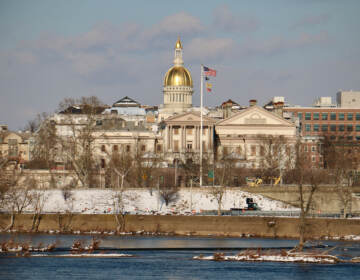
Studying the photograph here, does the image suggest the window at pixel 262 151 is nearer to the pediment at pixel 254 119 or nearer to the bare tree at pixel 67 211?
the pediment at pixel 254 119

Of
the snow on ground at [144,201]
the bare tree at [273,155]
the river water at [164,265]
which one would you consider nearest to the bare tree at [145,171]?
the snow on ground at [144,201]

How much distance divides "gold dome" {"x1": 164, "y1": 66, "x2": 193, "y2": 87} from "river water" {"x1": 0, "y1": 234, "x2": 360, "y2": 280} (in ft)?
329

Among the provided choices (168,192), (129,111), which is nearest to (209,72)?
(168,192)

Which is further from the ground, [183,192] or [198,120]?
[198,120]

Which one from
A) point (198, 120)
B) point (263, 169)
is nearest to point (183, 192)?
point (263, 169)

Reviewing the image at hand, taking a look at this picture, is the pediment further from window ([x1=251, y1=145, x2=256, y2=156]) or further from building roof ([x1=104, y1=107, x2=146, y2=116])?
building roof ([x1=104, y1=107, x2=146, y2=116])

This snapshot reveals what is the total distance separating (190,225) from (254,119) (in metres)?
79.3

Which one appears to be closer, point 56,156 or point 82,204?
point 82,204

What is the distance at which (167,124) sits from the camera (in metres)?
162

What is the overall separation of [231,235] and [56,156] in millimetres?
54908

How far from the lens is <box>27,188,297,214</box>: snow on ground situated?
9931cm

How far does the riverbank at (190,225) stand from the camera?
3359 inches

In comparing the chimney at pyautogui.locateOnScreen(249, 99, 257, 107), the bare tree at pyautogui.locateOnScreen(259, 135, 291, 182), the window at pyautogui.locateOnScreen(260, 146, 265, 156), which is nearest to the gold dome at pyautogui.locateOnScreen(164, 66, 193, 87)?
the chimney at pyautogui.locateOnScreen(249, 99, 257, 107)

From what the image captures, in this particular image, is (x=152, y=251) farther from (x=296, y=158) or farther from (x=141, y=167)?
(x=296, y=158)
